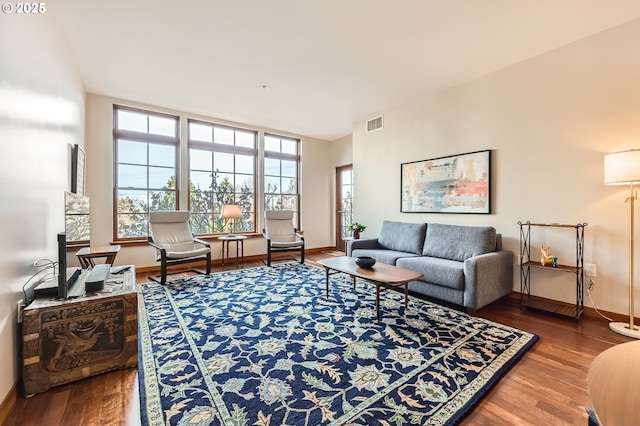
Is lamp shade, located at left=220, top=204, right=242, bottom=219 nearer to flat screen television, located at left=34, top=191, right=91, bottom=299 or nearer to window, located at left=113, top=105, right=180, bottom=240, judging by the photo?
window, located at left=113, top=105, right=180, bottom=240

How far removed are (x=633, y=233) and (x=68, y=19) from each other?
531 cm

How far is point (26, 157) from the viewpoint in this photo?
1.71m

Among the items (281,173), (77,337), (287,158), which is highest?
(287,158)

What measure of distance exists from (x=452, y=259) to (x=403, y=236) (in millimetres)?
810

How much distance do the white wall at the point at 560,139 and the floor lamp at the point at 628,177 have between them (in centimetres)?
21

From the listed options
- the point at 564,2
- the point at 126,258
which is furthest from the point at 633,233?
the point at 126,258

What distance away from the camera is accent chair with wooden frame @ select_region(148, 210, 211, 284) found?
3799mm

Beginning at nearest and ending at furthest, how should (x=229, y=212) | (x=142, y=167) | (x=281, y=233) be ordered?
A: (x=142, y=167)
(x=229, y=212)
(x=281, y=233)

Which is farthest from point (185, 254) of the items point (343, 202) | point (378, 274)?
point (343, 202)

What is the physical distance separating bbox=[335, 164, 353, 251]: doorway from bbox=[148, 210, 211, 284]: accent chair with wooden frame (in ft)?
10.2

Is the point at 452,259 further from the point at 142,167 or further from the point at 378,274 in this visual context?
the point at 142,167

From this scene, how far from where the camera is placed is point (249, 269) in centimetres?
451

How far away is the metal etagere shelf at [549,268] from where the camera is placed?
2613mm

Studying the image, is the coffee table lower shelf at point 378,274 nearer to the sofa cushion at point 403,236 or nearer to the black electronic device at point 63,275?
the sofa cushion at point 403,236
